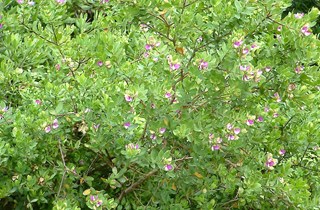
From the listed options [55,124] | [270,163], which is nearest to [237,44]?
[270,163]

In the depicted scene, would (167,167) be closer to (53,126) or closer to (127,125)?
(127,125)

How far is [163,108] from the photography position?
250 cm

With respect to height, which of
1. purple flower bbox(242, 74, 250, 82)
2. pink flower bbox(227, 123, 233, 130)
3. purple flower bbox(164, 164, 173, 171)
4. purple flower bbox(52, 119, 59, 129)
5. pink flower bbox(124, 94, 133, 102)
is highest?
purple flower bbox(242, 74, 250, 82)

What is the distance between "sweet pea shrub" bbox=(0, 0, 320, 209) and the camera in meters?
2.49

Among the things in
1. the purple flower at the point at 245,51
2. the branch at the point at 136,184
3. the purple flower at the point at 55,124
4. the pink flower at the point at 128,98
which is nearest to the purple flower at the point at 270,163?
the branch at the point at 136,184

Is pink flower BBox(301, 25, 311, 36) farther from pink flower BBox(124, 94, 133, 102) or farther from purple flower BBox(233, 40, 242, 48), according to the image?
pink flower BBox(124, 94, 133, 102)

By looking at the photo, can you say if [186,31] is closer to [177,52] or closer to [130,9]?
[177,52]

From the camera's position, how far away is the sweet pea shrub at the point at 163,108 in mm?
2488

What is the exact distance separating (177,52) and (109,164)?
1.90 ft

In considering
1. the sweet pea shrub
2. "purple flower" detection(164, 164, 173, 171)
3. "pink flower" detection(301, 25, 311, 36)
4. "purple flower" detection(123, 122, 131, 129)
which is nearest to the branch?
the sweet pea shrub

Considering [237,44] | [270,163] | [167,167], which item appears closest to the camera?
[237,44]

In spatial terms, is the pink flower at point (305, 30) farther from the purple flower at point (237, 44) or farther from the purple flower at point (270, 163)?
the purple flower at point (270, 163)

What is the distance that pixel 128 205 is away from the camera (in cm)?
283

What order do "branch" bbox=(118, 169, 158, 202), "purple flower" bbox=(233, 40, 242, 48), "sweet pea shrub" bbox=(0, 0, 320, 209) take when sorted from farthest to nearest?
1. "branch" bbox=(118, 169, 158, 202)
2. "sweet pea shrub" bbox=(0, 0, 320, 209)
3. "purple flower" bbox=(233, 40, 242, 48)
